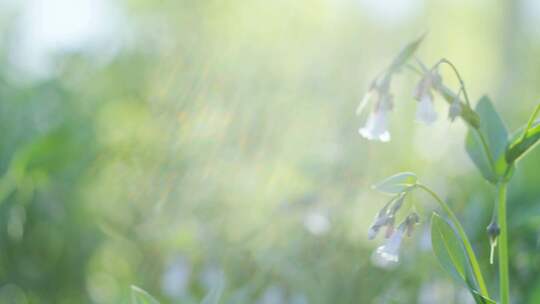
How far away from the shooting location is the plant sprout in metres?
1.18

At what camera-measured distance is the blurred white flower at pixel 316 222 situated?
215cm

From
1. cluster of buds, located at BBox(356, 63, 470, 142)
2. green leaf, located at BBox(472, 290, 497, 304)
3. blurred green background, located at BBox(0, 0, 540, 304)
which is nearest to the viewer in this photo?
green leaf, located at BBox(472, 290, 497, 304)

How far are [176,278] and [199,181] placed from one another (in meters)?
0.73

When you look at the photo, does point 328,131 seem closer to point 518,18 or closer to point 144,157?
point 144,157

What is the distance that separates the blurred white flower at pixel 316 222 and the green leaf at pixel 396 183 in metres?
0.92

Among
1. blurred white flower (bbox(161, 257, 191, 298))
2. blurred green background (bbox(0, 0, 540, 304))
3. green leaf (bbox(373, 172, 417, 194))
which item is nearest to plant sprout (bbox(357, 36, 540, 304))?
green leaf (bbox(373, 172, 417, 194))

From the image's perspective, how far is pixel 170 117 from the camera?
3.25 meters

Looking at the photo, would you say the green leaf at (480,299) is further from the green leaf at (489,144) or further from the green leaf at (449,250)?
the green leaf at (489,144)

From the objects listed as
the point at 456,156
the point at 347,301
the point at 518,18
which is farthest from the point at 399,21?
the point at 347,301

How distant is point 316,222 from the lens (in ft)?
7.10

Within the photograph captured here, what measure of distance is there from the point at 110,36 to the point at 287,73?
120cm

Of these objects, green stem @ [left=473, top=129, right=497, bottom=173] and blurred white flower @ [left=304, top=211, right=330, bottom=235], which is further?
blurred white flower @ [left=304, top=211, right=330, bottom=235]

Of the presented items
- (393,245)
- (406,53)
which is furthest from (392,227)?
(406,53)

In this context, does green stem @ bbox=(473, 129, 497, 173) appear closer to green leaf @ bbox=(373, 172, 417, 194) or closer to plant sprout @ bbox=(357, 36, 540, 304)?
plant sprout @ bbox=(357, 36, 540, 304)
